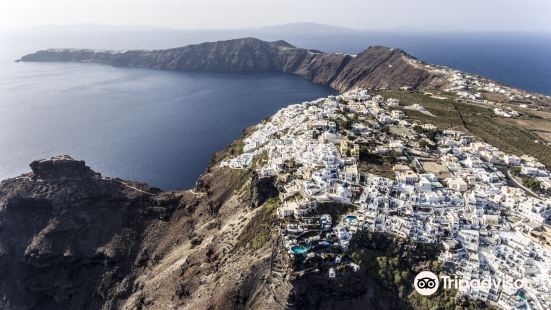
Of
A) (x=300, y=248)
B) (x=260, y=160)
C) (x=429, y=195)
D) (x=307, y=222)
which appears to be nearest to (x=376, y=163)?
(x=429, y=195)

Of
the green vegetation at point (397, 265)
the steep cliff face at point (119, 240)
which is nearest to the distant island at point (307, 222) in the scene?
the green vegetation at point (397, 265)

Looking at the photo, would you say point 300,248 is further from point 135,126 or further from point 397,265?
point 135,126

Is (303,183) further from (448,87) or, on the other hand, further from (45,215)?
(448,87)

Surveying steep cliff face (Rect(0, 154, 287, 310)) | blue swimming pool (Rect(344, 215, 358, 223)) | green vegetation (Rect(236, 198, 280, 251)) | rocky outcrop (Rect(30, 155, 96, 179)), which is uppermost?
rocky outcrop (Rect(30, 155, 96, 179))

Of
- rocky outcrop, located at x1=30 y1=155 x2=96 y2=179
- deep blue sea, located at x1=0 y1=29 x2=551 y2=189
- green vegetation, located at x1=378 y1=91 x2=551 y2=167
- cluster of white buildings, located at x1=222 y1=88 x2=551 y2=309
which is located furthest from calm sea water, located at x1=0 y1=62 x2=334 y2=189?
green vegetation, located at x1=378 y1=91 x2=551 y2=167

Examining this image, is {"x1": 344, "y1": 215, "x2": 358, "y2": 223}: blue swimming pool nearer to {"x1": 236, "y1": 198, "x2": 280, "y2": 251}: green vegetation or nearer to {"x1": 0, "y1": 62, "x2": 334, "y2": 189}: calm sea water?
{"x1": 236, "y1": 198, "x2": 280, "y2": 251}: green vegetation

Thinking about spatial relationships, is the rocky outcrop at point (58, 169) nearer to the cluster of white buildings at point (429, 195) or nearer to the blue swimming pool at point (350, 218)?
the cluster of white buildings at point (429, 195)

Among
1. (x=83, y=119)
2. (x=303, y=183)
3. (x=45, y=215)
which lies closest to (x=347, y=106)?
(x=303, y=183)
